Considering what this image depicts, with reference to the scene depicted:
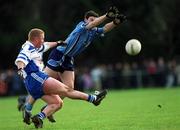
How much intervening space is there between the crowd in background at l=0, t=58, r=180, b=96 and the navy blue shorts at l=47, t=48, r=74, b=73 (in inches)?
876

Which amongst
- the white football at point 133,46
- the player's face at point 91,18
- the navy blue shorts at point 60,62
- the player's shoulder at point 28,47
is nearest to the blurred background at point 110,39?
the navy blue shorts at point 60,62

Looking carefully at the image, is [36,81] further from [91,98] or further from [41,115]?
[91,98]

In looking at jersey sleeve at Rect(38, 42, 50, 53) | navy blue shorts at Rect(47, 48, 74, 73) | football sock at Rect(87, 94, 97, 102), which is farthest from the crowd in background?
football sock at Rect(87, 94, 97, 102)

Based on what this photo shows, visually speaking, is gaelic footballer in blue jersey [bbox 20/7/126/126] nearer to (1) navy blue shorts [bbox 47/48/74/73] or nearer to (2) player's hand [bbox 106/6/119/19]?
(1) navy blue shorts [bbox 47/48/74/73]

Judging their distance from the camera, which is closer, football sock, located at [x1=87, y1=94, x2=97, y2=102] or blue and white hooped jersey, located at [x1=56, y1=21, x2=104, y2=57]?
football sock, located at [x1=87, y1=94, x2=97, y2=102]

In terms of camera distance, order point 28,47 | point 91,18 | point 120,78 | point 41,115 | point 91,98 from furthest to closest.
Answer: point 120,78 < point 91,18 < point 91,98 < point 41,115 < point 28,47

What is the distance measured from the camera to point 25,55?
1352 centimetres

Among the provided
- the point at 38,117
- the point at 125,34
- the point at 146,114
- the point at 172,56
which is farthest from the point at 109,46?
the point at 38,117

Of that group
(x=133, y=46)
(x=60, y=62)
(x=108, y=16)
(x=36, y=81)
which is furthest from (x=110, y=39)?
(x=36, y=81)

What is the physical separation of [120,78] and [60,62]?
24424 millimetres

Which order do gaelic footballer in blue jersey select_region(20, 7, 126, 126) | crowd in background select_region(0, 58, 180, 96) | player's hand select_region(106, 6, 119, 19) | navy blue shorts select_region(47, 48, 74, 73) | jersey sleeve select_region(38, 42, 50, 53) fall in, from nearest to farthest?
jersey sleeve select_region(38, 42, 50, 53), player's hand select_region(106, 6, 119, 19), gaelic footballer in blue jersey select_region(20, 7, 126, 126), navy blue shorts select_region(47, 48, 74, 73), crowd in background select_region(0, 58, 180, 96)

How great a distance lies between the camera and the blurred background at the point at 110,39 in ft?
132

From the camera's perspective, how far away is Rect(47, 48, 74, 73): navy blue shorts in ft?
54.0

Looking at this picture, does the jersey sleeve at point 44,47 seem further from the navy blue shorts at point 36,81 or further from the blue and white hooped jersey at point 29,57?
the navy blue shorts at point 36,81
